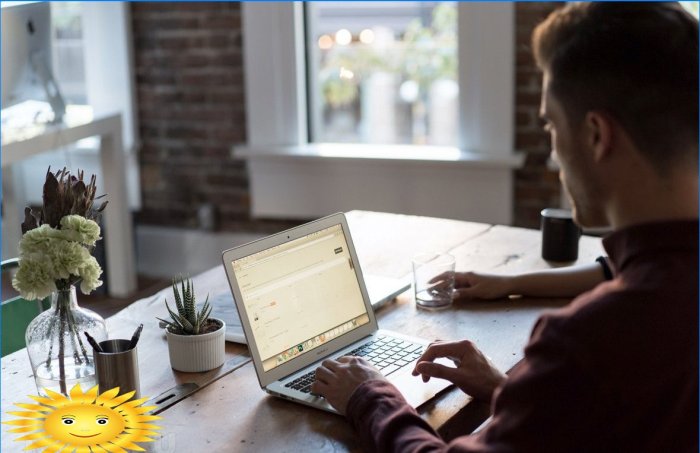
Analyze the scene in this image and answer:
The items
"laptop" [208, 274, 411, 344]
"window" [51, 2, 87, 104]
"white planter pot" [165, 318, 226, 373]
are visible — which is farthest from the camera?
"window" [51, 2, 87, 104]

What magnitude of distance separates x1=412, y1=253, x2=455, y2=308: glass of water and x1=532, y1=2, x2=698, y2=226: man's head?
0.88 metres

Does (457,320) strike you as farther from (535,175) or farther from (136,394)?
(535,175)

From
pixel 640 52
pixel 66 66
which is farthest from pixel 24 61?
pixel 640 52

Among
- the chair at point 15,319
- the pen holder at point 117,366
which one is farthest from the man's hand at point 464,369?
the chair at point 15,319

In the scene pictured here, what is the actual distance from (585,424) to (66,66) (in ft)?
12.4

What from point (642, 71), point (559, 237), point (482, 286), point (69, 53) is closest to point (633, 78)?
point (642, 71)

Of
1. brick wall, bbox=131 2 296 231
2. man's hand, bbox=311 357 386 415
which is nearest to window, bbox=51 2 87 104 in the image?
brick wall, bbox=131 2 296 231

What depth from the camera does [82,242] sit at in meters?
1.53

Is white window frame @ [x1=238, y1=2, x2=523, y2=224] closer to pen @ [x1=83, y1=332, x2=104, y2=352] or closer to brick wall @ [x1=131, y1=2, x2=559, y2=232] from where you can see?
brick wall @ [x1=131, y1=2, x2=559, y2=232]

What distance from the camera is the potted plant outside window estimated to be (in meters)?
1.70

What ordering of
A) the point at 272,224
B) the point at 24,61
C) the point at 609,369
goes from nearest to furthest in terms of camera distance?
1. the point at 609,369
2. the point at 24,61
3. the point at 272,224

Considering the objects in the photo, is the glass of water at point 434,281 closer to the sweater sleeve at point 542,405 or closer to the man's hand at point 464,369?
the man's hand at point 464,369

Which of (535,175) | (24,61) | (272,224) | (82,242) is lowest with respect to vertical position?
(272,224)

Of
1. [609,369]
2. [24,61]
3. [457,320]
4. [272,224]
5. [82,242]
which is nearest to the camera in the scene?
[609,369]
